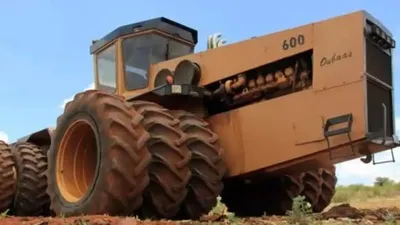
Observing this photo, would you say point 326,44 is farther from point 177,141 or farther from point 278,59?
point 177,141

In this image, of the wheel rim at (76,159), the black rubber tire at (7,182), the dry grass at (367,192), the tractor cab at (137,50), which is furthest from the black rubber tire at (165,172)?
the dry grass at (367,192)

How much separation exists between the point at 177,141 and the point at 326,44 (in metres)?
2.01

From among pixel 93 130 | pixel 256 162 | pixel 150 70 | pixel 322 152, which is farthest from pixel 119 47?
pixel 322 152

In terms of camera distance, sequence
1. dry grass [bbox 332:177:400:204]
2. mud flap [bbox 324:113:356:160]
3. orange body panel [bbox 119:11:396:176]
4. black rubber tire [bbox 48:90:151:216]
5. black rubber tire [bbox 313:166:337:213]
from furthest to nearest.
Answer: dry grass [bbox 332:177:400:204] → black rubber tire [bbox 313:166:337:213] → orange body panel [bbox 119:11:396:176] → mud flap [bbox 324:113:356:160] → black rubber tire [bbox 48:90:151:216]

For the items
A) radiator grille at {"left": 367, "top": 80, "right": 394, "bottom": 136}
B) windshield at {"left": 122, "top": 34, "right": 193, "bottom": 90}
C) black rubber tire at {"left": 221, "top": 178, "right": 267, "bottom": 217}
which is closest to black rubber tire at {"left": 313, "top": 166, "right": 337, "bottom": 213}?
black rubber tire at {"left": 221, "top": 178, "right": 267, "bottom": 217}

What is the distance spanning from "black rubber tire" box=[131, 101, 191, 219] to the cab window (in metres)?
2.27

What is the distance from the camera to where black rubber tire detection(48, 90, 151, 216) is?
6.39 m

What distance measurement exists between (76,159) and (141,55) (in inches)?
76.4

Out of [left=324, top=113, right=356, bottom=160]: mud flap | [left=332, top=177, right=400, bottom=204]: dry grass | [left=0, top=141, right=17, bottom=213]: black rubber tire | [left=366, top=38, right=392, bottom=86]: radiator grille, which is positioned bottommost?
[left=332, top=177, right=400, bottom=204]: dry grass

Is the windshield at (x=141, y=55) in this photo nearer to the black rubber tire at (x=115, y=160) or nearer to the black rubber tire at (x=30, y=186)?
the black rubber tire at (x=115, y=160)

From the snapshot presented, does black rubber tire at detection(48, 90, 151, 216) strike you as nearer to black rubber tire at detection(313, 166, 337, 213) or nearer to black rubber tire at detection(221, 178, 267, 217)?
black rubber tire at detection(221, 178, 267, 217)

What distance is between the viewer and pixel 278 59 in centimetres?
746

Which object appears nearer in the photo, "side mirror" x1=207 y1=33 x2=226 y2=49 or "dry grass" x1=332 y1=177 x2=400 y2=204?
"side mirror" x1=207 y1=33 x2=226 y2=49

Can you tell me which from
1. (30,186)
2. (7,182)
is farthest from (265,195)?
(7,182)
